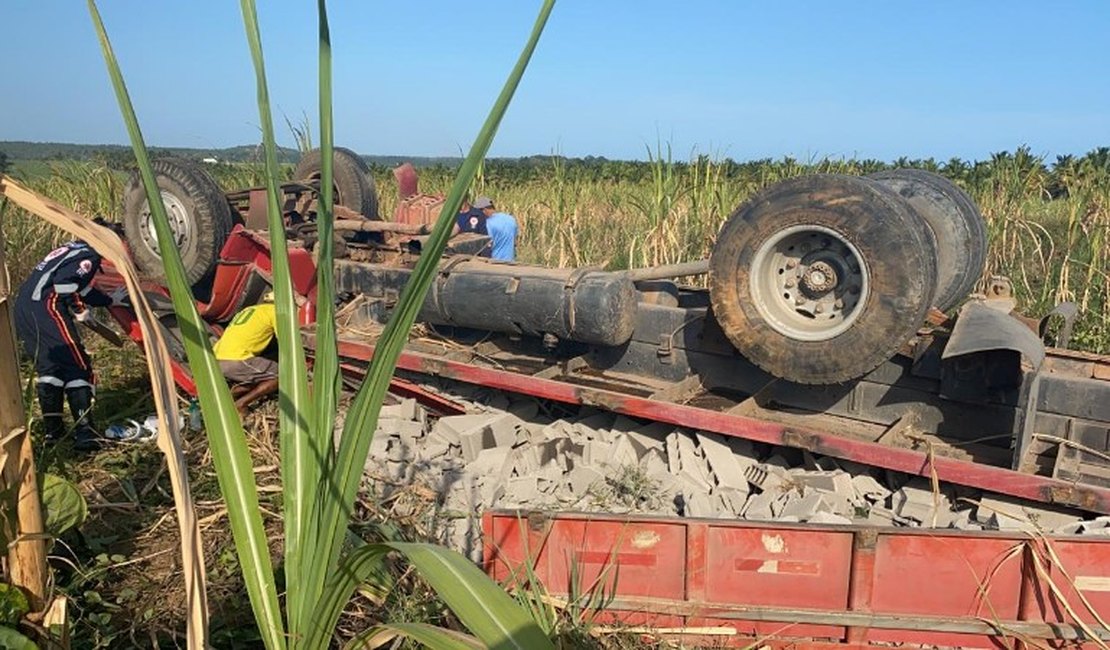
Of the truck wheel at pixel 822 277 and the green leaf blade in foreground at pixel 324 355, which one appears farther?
the truck wheel at pixel 822 277

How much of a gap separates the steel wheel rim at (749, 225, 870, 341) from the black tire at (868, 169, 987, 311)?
3.89ft

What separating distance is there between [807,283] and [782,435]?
87cm

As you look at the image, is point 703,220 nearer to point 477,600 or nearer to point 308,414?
point 308,414

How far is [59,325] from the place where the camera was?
217 inches

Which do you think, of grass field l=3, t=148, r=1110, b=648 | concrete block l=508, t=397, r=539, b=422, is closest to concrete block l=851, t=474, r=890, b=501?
concrete block l=508, t=397, r=539, b=422

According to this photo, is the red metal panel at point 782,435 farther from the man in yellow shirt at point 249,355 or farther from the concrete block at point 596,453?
the man in yellow shirt at point 249,355

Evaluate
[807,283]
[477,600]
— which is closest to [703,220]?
[807,283]

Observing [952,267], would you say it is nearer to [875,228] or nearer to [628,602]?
[875,228]

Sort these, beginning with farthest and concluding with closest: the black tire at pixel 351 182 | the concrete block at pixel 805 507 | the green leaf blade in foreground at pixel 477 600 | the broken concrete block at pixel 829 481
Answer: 1. the black tire at pixel 351 182
2. the broken concrete block at pixel 829 481
3. the concrete block at pixel 805 507
4. the green leaf blade in foreground at pixel 477 600

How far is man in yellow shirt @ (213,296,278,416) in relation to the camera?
5.33 metres

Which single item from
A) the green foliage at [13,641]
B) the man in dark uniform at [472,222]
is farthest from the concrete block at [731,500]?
the man in dark uniform at [472,222]

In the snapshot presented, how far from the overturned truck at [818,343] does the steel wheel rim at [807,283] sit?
11 mm

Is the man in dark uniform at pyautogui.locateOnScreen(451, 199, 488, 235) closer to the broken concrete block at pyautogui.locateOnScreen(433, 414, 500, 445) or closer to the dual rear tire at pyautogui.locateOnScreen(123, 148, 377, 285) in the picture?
the dual rear tire at pyautogui.locateOnScreen(123, 148, 377, 285)

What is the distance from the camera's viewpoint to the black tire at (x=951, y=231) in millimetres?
5586
